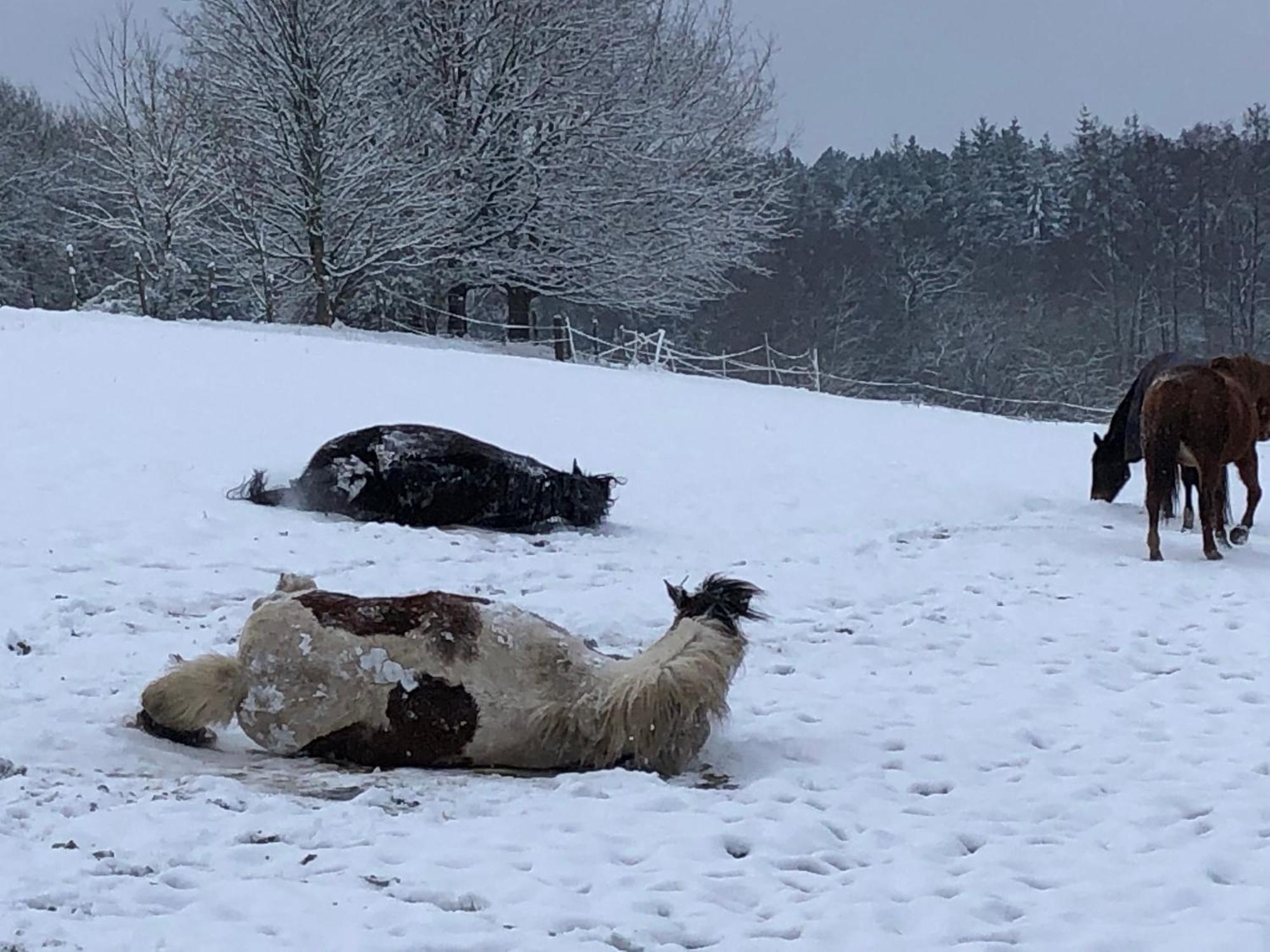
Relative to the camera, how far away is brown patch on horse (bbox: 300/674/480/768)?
4.02 metres

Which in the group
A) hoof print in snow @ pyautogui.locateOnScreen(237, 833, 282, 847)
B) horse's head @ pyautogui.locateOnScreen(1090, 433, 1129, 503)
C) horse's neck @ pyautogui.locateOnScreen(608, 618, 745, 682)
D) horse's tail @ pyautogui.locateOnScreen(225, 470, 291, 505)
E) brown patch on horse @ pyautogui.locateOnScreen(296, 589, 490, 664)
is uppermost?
horse's head @ pyautogui.locateOnScreen(1090, 433, 1129, 503)

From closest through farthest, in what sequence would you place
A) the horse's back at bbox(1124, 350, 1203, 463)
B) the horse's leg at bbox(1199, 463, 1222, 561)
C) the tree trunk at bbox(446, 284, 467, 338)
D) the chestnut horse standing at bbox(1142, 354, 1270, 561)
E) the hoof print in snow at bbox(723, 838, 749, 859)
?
1. the hoof print in snow at bbox(723, 838, 749, 859)
2. the chestnut horse standing at bbox(1142, 354, 1270, 561)
3. the horse's leg at bbox(1199, 463, 1222, 561)
4. the horse's back at bbox(1124, 350, 1203, 463)
5. the tree trunk at bbox(446, 284, 467, 338)

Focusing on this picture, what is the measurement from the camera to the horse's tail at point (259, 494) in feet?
26.8

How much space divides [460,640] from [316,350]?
11880 millimetres

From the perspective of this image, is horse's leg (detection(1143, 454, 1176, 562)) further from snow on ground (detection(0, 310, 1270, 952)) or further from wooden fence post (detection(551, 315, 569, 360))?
wooden fence post (detection(551, 315, 569, 360))

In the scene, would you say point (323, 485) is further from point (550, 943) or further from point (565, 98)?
point (565, 98)

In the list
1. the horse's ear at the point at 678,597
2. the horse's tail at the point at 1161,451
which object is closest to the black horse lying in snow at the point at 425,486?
the horse's tail at the point at 1161,451

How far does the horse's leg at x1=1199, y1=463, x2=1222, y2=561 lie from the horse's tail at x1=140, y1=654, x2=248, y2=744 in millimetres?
6073

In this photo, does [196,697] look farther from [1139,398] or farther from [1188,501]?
[1139,398]

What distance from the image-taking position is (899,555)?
8117mm

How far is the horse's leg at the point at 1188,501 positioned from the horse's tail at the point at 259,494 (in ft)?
20.3

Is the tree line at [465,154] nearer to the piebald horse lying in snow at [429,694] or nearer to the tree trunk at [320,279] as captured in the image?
the tree trunk at [320,279]

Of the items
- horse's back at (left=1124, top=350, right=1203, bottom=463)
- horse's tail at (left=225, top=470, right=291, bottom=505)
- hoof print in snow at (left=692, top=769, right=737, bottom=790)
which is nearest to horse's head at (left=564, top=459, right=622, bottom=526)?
horse's tail at (left=225, top=470, right=291, bottom=505)

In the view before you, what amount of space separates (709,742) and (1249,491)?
5.91m
